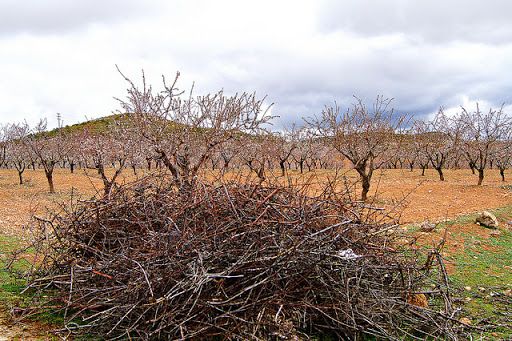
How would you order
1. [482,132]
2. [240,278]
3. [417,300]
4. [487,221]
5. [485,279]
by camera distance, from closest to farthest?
[240,278]
[417,300]
[485,279]
[487,221]
[482,132]

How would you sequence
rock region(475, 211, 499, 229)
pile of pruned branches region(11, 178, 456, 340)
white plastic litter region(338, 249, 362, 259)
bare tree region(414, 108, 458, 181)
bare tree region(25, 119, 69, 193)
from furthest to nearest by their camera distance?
bare tree region(414, 108, 458, 181) < bare tree region(25, 119, 69, 193) < rock region(475, 211, 499, 229) < white plastic litter region(338, 249, 362, 259) < pile of pruned branches region(11, 178, 456, 340)

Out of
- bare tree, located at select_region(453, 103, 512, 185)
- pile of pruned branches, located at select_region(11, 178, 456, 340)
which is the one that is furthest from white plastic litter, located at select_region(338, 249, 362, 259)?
bare tree, located at select_region(453, 103, 512, 185)

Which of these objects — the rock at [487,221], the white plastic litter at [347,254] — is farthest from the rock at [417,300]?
the rock at [487,221]

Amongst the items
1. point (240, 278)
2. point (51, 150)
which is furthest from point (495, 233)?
point (51, 150)

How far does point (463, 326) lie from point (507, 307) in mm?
1409

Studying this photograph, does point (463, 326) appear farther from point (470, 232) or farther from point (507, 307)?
point (470, 232)

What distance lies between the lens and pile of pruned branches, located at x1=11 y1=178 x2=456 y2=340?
3844mm

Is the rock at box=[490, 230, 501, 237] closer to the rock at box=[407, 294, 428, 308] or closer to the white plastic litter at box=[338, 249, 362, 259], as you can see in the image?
the rock at box=[407, 294, 428, 308]

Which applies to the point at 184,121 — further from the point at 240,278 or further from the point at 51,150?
the point at 51,150

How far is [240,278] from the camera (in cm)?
412

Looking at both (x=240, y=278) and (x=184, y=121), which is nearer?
(x=240, y=278)

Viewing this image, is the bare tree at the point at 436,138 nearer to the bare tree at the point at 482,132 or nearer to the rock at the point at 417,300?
the bare tree at the point at 482,132

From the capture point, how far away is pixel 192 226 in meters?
4.62

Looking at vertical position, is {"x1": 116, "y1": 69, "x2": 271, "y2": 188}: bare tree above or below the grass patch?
above
